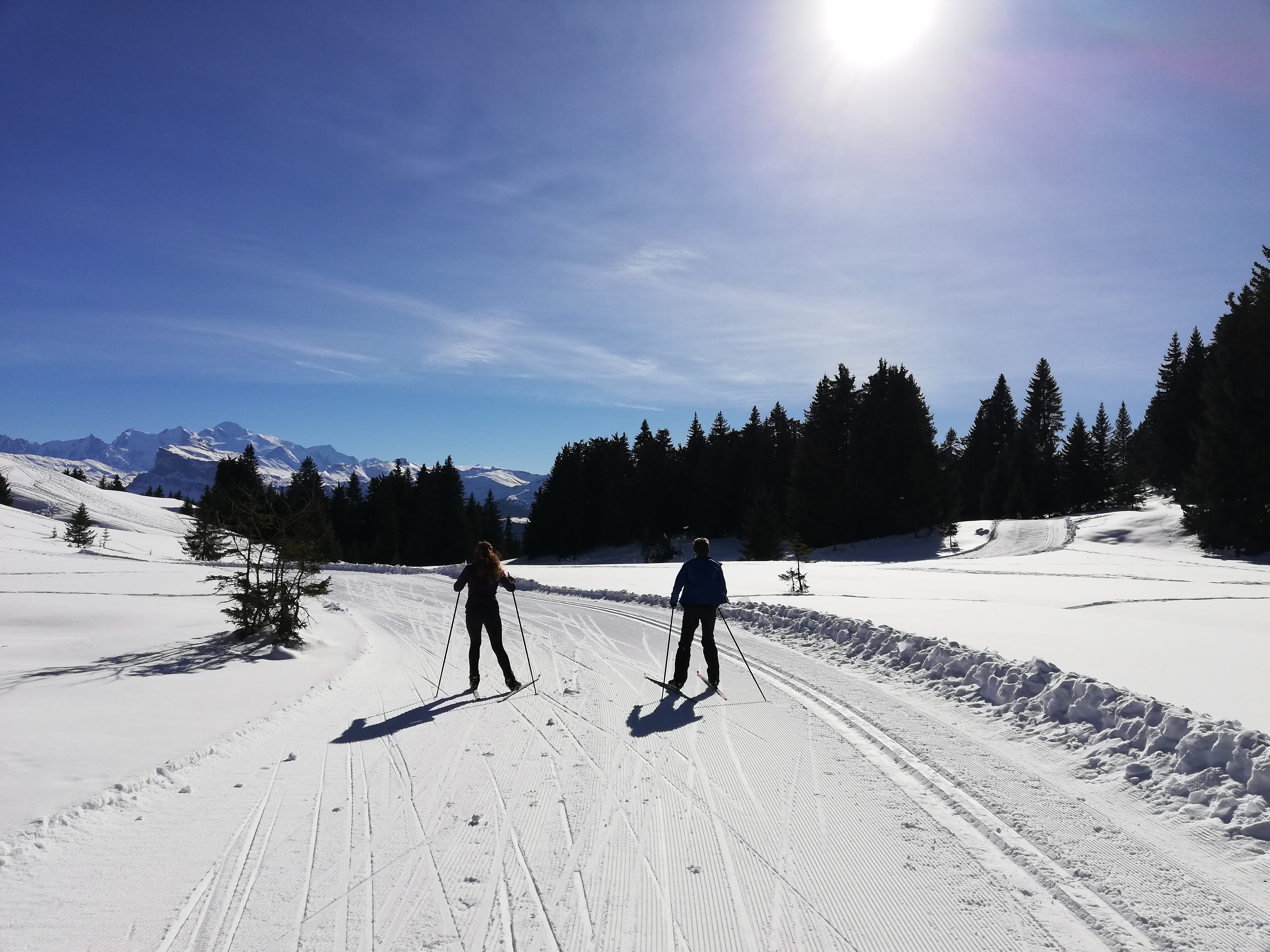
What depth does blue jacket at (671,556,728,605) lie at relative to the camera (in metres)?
9.48

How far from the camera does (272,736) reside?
278 inches

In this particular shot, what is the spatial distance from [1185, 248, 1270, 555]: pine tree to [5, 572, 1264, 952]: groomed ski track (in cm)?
3371

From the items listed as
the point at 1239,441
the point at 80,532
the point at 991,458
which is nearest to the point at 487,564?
the point at 1239,441

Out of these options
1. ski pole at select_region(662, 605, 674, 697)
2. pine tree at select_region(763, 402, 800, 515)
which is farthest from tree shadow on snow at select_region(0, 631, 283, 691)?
pine tree at select_region(763, 402, 800, 515)

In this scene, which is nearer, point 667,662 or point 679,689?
point 679,689

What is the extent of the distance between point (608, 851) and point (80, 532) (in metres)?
51.8

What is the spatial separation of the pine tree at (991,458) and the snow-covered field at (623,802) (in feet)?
198

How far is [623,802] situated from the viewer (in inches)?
206

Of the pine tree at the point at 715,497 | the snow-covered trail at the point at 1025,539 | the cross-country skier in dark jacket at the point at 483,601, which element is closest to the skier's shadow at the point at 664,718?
the cross-country skier in dark jacket at the point at 483,601

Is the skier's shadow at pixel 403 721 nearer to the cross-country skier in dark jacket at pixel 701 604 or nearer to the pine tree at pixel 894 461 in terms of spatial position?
the cross-country skier in dark jacket at pixel 701 604

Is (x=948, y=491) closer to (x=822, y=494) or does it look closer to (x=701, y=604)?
(x=822, y=494)

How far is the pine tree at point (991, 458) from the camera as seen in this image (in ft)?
226

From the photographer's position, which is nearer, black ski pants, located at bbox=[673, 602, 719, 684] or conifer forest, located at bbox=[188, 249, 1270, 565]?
black ski pants, located at bbox=[673, 602, 719, 684]

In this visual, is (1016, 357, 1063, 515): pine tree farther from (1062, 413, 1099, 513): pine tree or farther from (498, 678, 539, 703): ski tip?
(498, 678, 539, 703): ski tip
